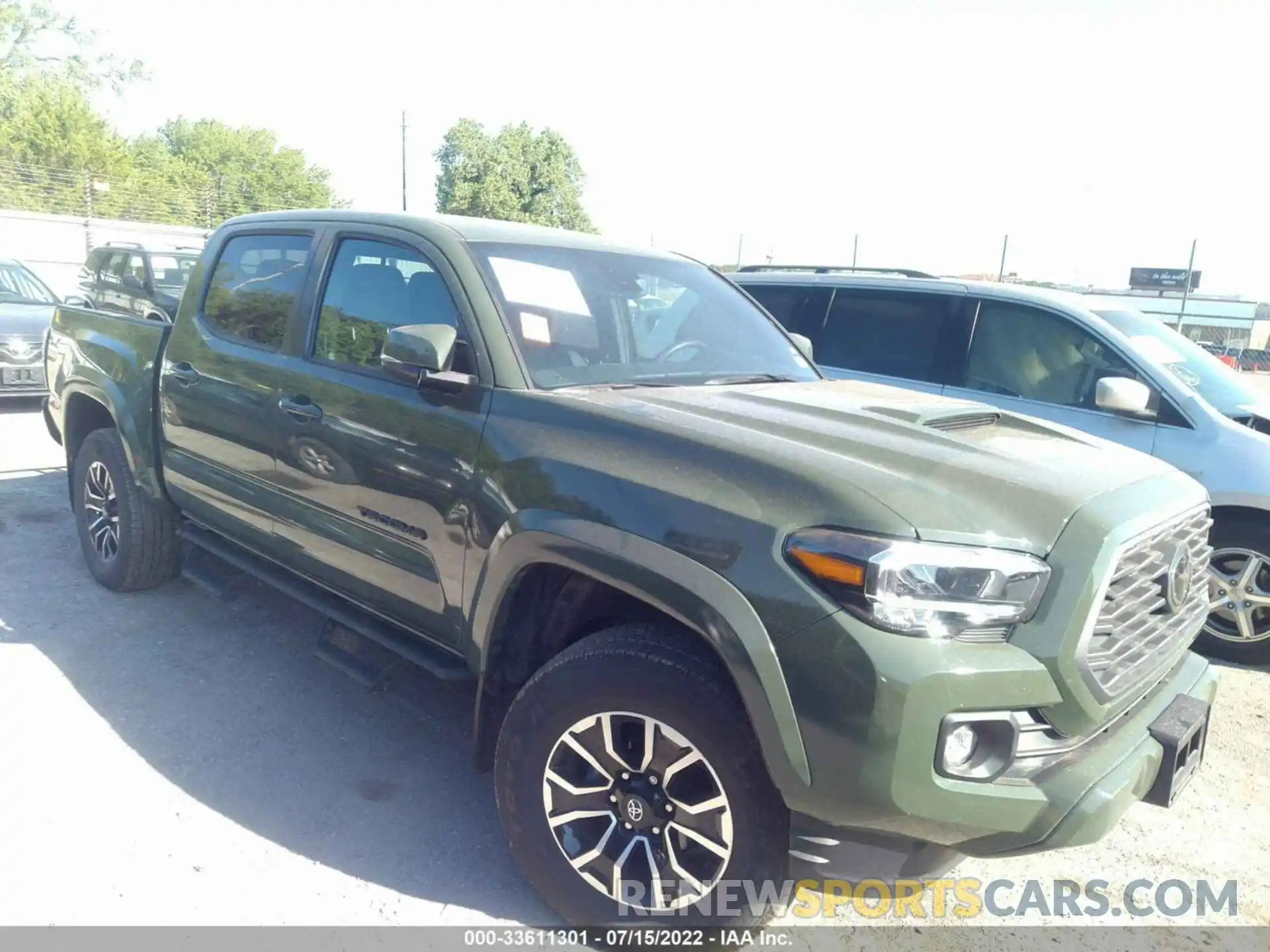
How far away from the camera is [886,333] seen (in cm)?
575

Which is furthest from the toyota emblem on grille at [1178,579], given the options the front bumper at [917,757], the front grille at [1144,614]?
the front bumper at [917,757]

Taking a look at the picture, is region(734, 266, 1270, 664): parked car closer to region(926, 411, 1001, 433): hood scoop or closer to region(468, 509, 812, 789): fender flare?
region(926, 411, 1001, 433): hood scoop

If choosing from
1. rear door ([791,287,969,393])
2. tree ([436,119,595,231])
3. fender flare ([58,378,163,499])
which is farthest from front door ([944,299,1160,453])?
tree ([436,119,595,231])

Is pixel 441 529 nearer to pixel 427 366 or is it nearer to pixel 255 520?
pixel 427 366

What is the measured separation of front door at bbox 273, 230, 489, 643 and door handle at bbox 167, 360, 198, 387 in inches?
30.5

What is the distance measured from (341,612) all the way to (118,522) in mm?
2006

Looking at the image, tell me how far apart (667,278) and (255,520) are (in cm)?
195

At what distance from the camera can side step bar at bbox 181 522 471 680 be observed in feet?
9.73

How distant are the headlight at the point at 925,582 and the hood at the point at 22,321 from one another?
10266 mm

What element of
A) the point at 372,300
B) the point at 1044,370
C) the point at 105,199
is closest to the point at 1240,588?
the point at 1044,370

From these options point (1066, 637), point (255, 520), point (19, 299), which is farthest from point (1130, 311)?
point (19, 299)

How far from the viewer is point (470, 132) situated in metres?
55.9

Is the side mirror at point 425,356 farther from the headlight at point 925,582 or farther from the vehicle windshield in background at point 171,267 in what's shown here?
the vehicle windshield in background at point 171,267

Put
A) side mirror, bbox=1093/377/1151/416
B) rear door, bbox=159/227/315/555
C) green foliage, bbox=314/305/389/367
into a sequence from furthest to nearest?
side mirror, bbox=1093/377/1151/416 < rear door, bbox=159/227/315/555 < green foliage, bbox=314/305/389/367
